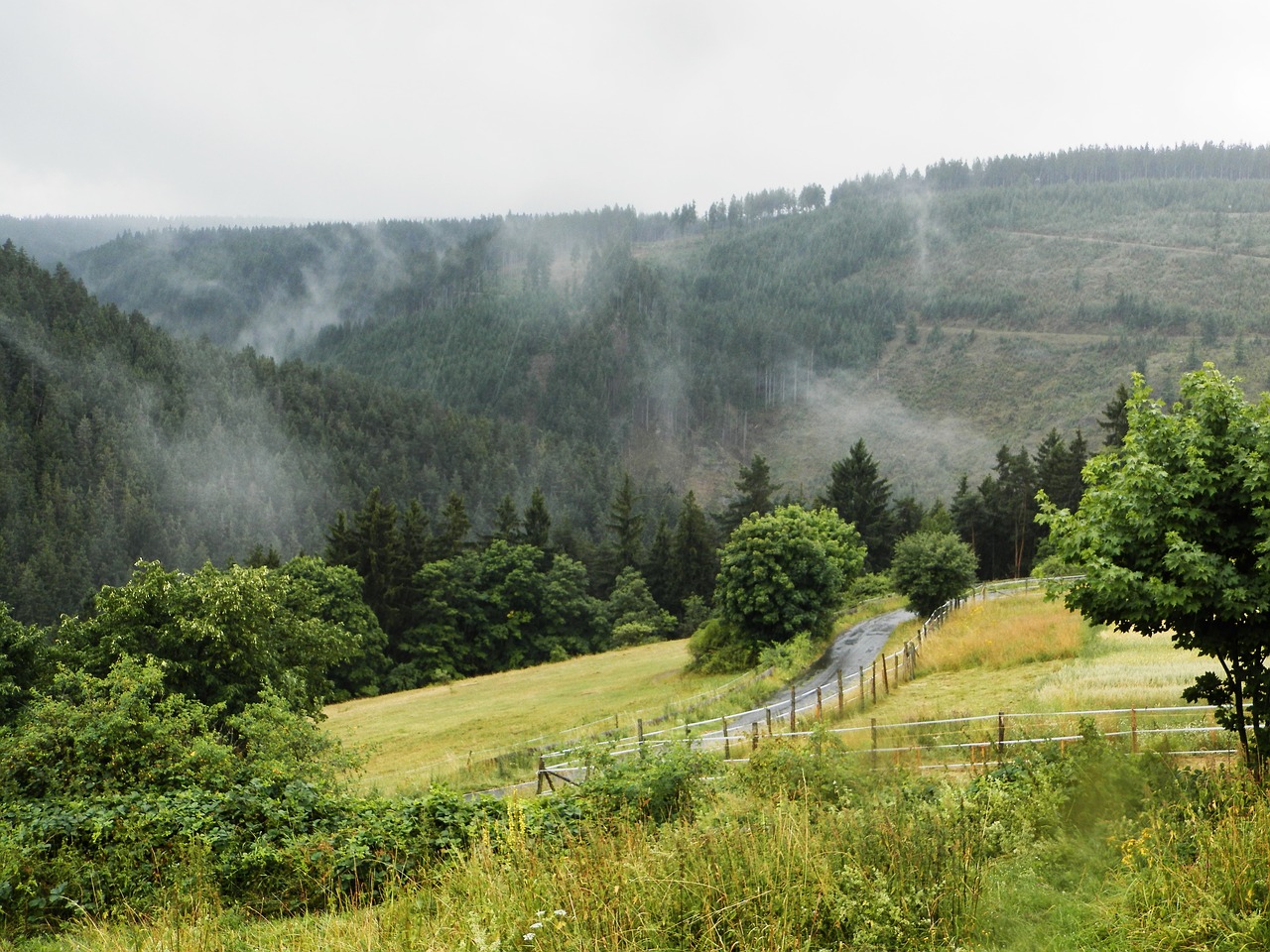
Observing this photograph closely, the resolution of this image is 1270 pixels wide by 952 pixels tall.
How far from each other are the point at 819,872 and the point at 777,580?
3886 cm

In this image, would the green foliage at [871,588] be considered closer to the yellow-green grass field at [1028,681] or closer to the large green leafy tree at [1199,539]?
the yellow-green grass field at [1028,681]

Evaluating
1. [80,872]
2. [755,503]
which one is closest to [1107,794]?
[80,872]

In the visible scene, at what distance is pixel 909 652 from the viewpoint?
33969 millimetres

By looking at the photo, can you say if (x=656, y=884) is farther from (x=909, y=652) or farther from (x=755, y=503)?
(x=755, y=503)

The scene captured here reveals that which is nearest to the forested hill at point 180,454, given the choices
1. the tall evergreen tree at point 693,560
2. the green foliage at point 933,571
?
the tall evergreen tree at point 693,560

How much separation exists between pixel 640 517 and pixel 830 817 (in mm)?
89212

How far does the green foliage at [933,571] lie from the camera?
1833 inches

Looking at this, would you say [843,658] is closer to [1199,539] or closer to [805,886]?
[1199,539]

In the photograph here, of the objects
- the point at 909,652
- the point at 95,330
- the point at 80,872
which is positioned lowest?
the point at 909,652

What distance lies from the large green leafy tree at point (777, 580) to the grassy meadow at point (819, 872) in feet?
110

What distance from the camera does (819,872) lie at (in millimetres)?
5996

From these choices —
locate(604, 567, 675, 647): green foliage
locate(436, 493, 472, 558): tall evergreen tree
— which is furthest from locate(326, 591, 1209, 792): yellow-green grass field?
locate(436, 493, 472, 558): tall evergreen tree

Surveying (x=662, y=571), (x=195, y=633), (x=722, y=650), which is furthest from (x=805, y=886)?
(x=662, y=571)

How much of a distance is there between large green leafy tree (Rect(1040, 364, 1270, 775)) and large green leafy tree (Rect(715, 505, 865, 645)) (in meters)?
33.6
